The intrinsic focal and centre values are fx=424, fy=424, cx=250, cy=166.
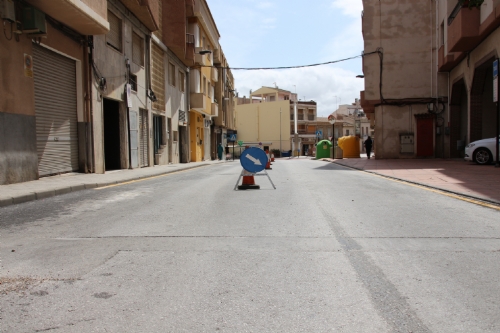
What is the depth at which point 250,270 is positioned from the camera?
3.69m

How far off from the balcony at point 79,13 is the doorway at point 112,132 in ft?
14.9

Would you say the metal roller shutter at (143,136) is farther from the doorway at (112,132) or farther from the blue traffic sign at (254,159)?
the blue traffic sign at (254,159)

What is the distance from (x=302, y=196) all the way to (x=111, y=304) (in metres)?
5.99

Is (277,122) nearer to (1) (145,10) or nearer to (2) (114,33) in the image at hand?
(1) (145,10)

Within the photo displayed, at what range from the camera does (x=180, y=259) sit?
4012 mm

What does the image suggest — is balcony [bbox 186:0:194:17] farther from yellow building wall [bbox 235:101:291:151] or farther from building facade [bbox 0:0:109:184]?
yellow building wall [bbox 235:101:291:151]

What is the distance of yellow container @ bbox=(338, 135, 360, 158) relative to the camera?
3279 cm

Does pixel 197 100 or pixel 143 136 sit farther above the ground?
pixel 197 100

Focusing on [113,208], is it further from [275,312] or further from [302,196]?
[275,312]

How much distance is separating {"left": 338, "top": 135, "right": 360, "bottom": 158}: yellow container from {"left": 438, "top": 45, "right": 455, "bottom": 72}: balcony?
976 centimetres

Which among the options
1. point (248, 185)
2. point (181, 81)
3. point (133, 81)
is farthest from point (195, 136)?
point (248, 185)

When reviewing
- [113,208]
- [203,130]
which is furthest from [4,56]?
[203,130]

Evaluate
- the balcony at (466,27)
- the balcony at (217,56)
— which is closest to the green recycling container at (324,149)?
the balcony at (217,56)

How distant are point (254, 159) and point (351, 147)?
24.5 meters
